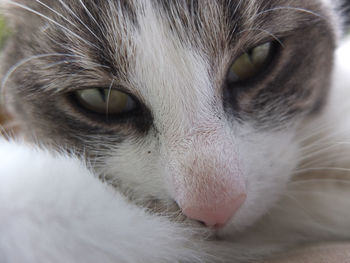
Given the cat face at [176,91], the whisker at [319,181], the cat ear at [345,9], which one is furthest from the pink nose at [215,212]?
the cat ear at [345,9]

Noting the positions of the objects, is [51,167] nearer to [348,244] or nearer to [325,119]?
[348,244]

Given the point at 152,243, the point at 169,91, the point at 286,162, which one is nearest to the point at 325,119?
the point at 286,162

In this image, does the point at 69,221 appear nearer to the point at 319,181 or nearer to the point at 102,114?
the point at 102,114

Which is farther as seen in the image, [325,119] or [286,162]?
[325,119]

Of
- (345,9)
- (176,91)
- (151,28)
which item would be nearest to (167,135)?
(176,91)

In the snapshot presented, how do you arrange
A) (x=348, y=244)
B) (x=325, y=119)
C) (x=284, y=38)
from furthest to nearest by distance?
(x=325, y=119) → (x=284, y=38) → (x=348, y=244)

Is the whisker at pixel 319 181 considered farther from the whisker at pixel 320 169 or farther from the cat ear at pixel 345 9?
the cat ear at pixel 345 9

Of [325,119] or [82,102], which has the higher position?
[325,119]
